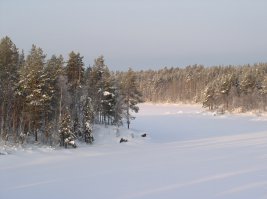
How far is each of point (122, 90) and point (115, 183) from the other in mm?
28658

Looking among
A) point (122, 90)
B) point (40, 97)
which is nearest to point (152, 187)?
point (40, 97)

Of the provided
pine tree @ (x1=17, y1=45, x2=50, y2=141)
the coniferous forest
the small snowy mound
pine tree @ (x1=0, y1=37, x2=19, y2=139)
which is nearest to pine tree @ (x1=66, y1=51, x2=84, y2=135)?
the coniferous forest

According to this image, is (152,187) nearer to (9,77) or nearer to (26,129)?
(26,129)

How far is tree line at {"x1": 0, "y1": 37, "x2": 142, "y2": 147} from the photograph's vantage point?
121ft

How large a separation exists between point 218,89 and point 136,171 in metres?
85.1

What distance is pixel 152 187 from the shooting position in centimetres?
2111

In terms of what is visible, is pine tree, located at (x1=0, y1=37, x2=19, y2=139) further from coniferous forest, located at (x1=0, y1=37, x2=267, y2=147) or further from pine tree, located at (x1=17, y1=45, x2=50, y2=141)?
pine tree, located at (x1=17, y1=45, x2=50, y2=141)

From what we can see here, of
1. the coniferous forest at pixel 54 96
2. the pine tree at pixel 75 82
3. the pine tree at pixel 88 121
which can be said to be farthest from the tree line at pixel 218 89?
the pine tree at pixel 88 121

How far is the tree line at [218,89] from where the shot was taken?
3976 inches

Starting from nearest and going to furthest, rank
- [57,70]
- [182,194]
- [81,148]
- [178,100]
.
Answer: [182,194] → [81,148] → [57,70] → [178,100]

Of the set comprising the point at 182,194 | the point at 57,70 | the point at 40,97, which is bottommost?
the point at 182,194

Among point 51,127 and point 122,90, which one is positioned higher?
point 122,90

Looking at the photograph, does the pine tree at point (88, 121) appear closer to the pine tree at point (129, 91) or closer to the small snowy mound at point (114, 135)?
the small snowy mound at point (114, 135)

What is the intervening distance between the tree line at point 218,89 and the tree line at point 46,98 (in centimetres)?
6212
